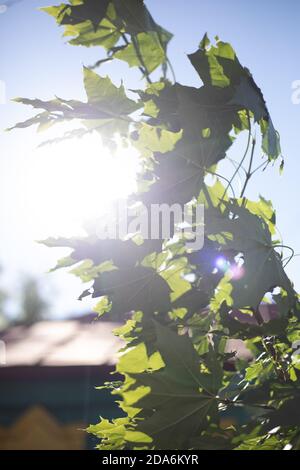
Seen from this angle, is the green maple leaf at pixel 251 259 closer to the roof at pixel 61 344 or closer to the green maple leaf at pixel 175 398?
the green maple leaf at pixel 175 398

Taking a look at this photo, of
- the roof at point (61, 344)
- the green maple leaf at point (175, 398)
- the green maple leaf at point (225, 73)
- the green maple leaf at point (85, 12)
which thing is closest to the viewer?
the green maple leaf at point (175, 398)

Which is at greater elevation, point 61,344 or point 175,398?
point 175,398

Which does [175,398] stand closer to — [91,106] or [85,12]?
[91,106]

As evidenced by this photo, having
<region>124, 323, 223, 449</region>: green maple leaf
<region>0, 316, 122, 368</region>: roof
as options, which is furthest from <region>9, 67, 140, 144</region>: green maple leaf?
<region>0, 316, 122, 368</region>: roof

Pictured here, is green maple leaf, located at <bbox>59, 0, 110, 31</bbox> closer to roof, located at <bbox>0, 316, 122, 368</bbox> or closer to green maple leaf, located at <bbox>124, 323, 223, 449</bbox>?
green maple leaf, located at <bbox>124, 323, 223, 449</bbox>

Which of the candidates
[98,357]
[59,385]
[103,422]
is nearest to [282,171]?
[103,422]

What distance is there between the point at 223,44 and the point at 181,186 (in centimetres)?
38

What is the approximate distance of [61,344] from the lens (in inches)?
230

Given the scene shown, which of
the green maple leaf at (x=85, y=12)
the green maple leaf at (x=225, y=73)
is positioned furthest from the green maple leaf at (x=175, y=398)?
the green maple leaf at (x=85, y=12)

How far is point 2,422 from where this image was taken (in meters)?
5.36

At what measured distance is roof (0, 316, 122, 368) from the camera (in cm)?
498

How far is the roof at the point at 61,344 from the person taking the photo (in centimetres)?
498

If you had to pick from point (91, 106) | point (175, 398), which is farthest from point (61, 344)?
point (175, 398)

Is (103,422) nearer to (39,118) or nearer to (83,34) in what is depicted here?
(39,118)
